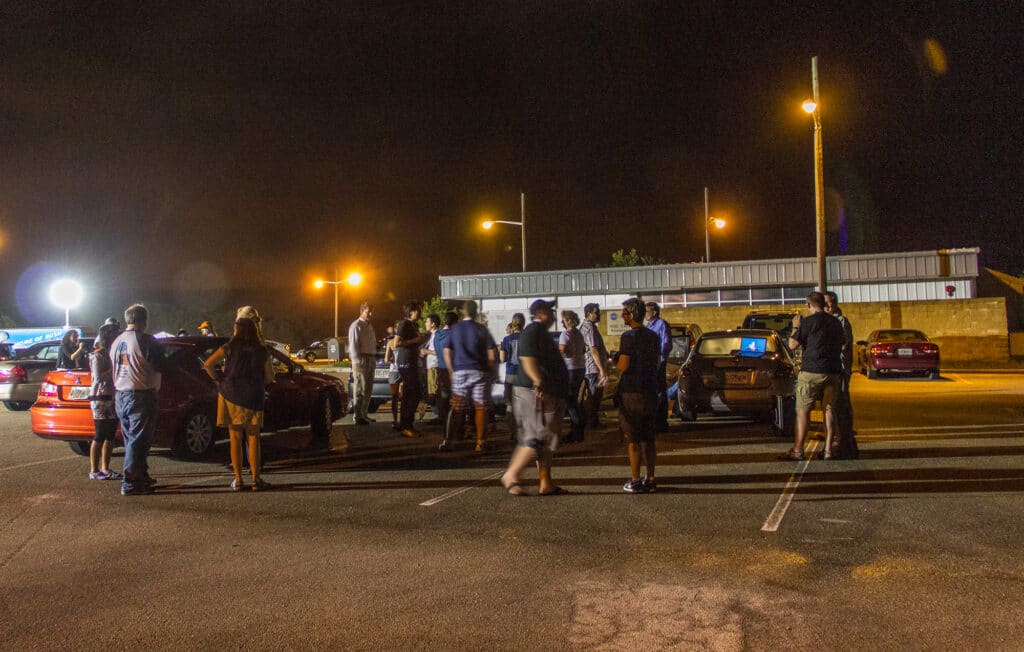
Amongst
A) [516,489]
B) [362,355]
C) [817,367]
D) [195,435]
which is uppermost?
[362,355]

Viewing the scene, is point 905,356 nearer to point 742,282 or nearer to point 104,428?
point 742,282

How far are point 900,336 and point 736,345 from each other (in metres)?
13.2

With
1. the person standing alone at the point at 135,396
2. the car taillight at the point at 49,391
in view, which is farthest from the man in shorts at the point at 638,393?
the car taillight at the point at 49,391

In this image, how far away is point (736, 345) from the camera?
1302 cm

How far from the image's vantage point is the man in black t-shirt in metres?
12.1

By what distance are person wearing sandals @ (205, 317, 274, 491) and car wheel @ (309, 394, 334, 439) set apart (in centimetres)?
337

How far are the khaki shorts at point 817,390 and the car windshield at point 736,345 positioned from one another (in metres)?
2.84

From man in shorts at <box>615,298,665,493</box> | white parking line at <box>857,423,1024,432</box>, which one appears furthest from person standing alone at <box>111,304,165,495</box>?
white parking line at <box>857,423,1024,432</box>

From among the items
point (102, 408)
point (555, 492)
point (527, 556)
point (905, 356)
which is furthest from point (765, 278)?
point (527, 556)

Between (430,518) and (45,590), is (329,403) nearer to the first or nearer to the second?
(430,518)

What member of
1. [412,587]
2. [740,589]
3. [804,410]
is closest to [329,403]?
[804,410]

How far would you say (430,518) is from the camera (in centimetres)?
674

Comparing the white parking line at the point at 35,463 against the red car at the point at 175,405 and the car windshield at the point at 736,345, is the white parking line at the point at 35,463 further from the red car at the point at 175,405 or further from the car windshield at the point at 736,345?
the car windshield at the point at 736,345

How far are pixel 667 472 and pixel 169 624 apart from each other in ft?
18.0
